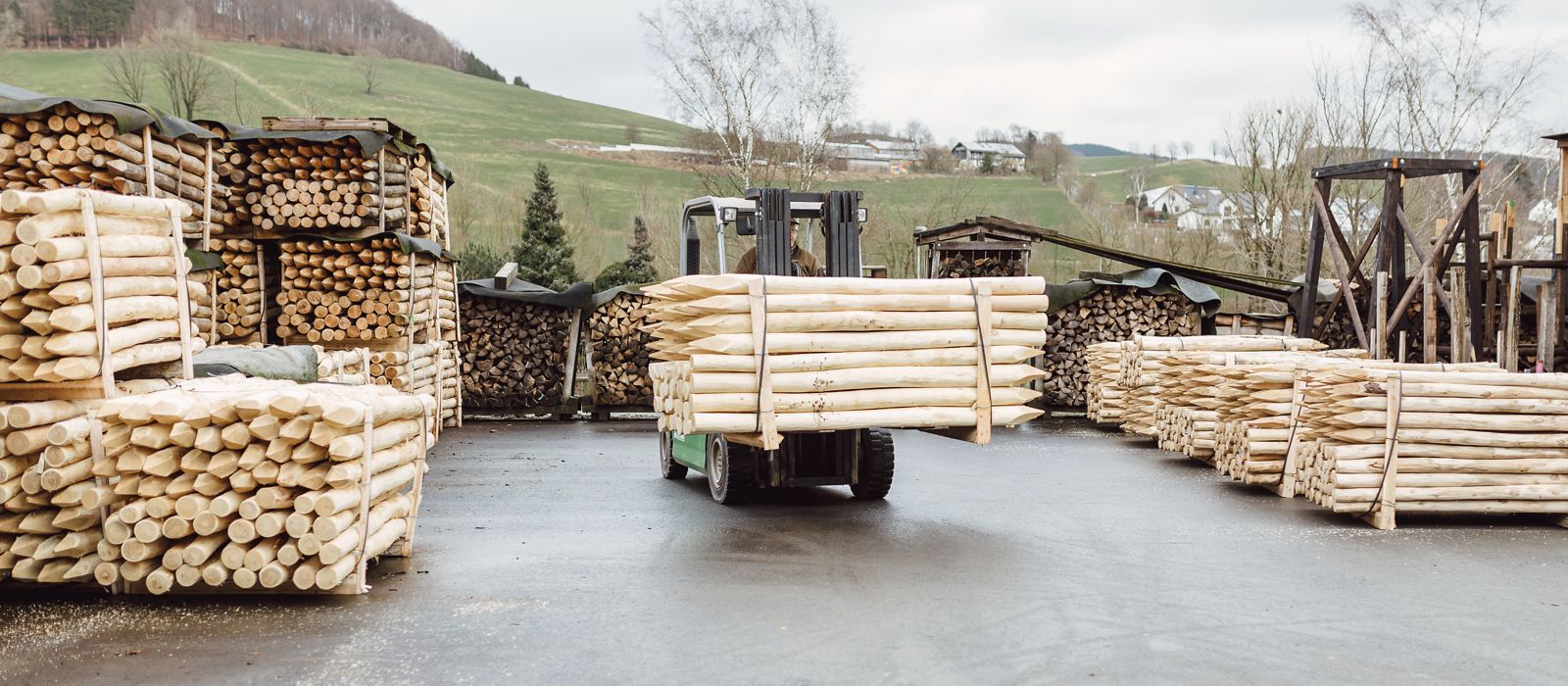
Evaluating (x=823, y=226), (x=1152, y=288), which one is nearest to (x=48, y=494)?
(x=823, y=226)

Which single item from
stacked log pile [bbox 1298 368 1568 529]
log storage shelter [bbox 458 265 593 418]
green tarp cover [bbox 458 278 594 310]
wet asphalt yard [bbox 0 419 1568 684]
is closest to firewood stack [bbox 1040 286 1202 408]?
green tarp cover [bbox 458 278 594 310]

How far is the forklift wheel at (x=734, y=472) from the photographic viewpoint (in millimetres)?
10930

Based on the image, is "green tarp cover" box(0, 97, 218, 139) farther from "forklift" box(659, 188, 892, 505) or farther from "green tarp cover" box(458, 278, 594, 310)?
"green tarp cover" box(458, 278, 594, 310)

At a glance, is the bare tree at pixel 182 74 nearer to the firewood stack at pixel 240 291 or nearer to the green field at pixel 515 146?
the green field at pixel 515 146

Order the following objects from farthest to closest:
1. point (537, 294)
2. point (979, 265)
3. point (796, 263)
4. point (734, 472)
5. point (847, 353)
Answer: point (537, 294) → point (979, 265) → point (796, 263) → point (734, 472) → point (847, 353)

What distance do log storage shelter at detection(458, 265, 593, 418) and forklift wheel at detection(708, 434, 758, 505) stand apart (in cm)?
1027

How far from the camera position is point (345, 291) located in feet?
51.0

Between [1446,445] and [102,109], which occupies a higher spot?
→ [102,109]

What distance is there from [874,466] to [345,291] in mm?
7849

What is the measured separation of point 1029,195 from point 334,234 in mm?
48400

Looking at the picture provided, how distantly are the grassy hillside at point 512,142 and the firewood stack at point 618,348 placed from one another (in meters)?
19.1

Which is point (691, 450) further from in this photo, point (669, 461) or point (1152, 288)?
point (1152, 288)

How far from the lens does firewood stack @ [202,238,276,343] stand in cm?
1494

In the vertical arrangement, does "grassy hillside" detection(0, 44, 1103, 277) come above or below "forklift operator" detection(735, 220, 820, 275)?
above
